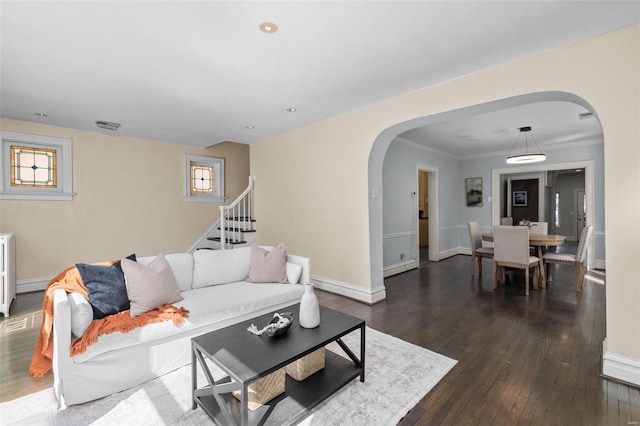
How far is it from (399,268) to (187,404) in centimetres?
428

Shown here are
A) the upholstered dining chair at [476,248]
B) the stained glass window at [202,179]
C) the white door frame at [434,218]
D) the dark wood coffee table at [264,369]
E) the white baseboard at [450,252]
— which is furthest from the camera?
the white baseboard at [450,252]

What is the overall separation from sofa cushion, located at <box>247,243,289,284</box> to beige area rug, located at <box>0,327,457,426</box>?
111 cm

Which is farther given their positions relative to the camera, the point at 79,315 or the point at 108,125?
the point at 108,125

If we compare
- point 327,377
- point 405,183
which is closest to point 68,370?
point 327,377

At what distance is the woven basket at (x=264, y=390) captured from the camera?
1.67 metres

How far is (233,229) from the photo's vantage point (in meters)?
5.37

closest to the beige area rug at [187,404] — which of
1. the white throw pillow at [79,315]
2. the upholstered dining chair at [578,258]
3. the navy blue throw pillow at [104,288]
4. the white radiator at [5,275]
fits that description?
the white throw pillow at [79,315]

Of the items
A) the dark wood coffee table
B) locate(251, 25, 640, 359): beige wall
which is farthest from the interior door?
the dark wood coffee table

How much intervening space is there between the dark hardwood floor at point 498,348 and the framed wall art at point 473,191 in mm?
3031

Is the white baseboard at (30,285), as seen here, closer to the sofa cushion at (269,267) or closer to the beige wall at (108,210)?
the beige wall at (108,210)

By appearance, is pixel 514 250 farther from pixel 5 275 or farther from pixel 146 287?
pixel 5 275

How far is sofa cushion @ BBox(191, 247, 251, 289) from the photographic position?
9.83 ft

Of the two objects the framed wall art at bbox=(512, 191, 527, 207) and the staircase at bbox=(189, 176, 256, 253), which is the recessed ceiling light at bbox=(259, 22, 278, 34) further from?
the framed wall art at bbox=(512, 191, 527, 207)

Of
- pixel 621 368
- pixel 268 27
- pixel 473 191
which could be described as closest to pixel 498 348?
pixel 621 368
